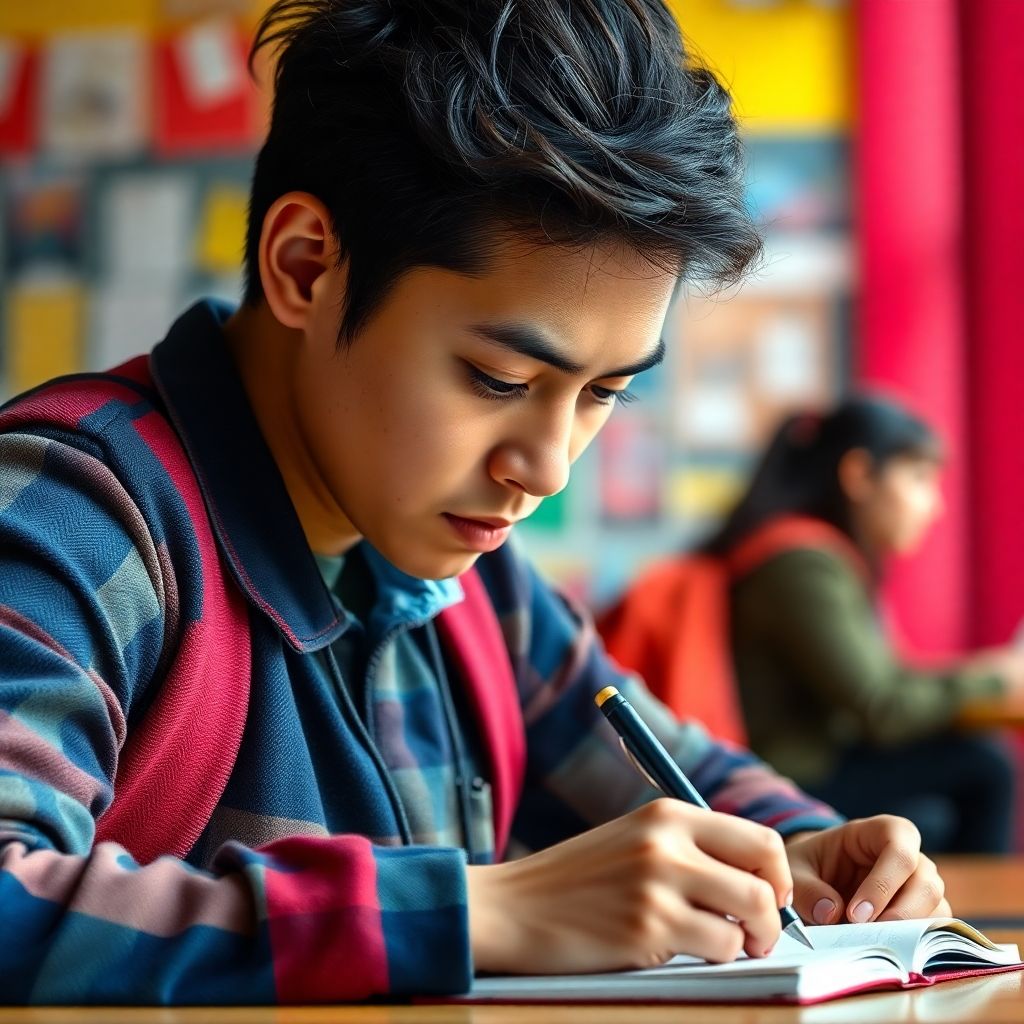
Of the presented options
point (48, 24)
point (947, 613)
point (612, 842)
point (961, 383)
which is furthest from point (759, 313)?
point (612, 842)

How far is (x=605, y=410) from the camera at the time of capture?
1.02m

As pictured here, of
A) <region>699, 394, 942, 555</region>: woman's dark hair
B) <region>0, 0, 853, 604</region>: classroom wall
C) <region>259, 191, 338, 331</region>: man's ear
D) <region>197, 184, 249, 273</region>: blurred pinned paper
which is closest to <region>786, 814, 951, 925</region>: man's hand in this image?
<region>259, 191, 338, 331</region>: man's ear

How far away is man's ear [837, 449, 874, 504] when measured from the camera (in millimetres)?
3158

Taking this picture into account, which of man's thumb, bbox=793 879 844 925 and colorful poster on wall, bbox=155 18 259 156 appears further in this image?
colorful poster on wall, bbox=155 18 259 156

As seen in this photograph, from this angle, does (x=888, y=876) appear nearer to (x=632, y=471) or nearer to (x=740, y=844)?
(x=740, y=844)

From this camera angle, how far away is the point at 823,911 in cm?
97

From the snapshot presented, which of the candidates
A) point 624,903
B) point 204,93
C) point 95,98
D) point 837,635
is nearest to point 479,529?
point 624,903

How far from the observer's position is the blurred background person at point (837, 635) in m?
2.96

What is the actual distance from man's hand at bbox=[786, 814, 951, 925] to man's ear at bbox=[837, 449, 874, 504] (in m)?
2.19

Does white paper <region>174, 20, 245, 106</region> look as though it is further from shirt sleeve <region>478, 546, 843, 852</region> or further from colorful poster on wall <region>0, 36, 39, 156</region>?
shirt sleeve <region>478, 546, 843, 852</region>

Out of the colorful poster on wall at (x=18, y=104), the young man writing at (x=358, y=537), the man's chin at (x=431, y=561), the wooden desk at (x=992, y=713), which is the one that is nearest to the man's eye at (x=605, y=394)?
the young man writing at (x=358, y=537)

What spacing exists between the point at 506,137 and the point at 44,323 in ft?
11.3

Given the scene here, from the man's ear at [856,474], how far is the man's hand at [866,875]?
7.17ft

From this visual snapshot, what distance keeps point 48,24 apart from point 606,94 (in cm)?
359
